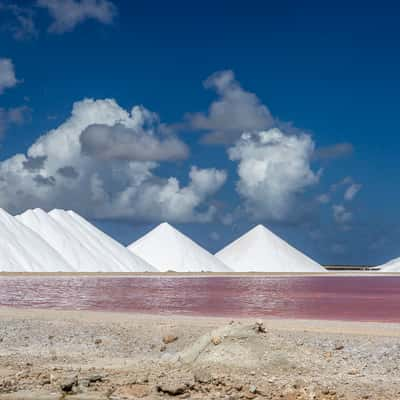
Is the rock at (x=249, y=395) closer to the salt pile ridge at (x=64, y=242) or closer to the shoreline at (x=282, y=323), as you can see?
the shoreline at (x=282, y=323)

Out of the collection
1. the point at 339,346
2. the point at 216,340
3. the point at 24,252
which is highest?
the point at 24,252

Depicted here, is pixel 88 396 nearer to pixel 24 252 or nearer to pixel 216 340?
pixel 216 340

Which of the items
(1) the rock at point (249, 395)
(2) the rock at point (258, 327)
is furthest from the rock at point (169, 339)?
(1) the rock at point (249, 395)

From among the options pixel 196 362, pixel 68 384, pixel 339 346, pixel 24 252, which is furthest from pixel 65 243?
pixel 68 384

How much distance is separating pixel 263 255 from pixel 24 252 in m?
28.1

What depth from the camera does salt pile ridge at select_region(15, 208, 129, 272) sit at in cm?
5141

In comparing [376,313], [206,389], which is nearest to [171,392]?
[206,389]

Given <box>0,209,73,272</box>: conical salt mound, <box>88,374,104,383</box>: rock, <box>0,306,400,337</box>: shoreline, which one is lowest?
<box>88,374,104,383</box>: rock

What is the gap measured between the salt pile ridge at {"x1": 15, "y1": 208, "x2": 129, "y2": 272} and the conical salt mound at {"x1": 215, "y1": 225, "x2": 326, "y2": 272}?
18.9 m

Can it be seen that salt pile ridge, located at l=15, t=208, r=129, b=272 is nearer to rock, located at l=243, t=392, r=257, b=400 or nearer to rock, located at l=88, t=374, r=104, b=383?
rock, located at l=88, t=374, r=104, b=383

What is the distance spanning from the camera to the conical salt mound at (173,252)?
60969mm

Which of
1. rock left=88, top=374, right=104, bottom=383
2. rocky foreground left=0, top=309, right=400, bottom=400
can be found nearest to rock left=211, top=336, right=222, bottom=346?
rocky foreground left=0, top=309, right=400, bottom=400

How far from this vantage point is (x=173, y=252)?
206 ft

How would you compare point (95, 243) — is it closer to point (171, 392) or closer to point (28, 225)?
point (28, 225)
